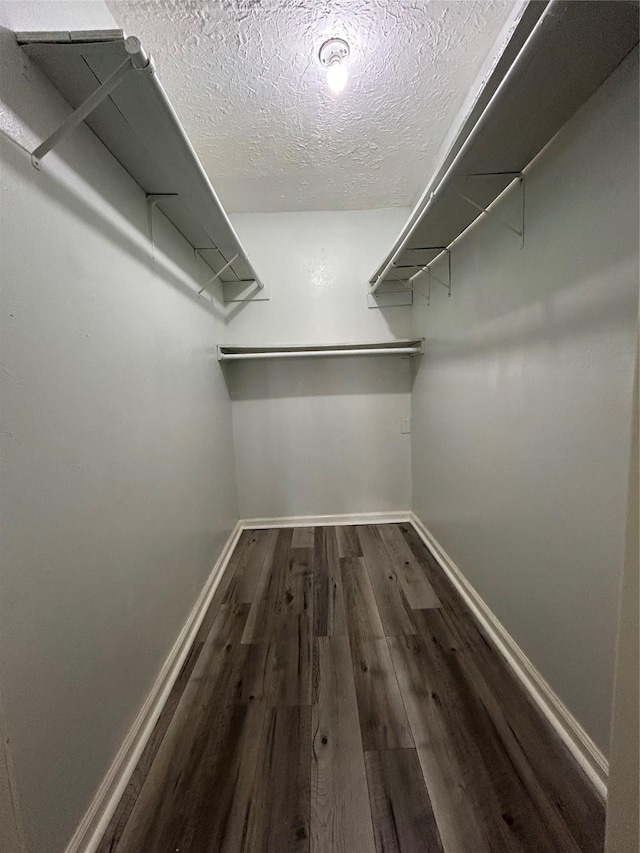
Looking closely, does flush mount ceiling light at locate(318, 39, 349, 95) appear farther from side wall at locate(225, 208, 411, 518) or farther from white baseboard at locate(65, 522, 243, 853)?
white baseboard at locate(65, 522, 243, 853)

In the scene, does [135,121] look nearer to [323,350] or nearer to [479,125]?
[479,125]

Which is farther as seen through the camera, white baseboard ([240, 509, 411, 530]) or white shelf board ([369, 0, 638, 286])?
white baseboard ([240, 509, 411, 530])

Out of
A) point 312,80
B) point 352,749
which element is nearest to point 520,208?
point 312,80

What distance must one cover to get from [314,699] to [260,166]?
2979mm

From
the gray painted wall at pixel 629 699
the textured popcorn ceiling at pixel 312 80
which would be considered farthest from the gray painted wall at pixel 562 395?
the textured popcorn ceiling at pixel 312 80

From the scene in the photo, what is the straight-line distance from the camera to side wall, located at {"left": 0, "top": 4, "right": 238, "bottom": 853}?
767 mm

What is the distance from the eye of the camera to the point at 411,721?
127cm

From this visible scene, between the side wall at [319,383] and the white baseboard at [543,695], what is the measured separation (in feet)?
4.22

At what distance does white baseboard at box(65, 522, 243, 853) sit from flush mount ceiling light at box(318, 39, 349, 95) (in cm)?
273

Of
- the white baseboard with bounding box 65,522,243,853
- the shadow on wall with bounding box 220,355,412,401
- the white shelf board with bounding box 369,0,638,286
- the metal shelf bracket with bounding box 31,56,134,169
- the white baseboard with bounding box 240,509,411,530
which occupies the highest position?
the white shelf board with bounding box 369,0,638,286

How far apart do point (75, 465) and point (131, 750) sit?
3.29ft

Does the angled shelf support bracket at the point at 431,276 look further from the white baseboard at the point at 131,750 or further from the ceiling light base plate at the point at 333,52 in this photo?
the white baseboard at the point at 131,750

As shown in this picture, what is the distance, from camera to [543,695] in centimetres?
129

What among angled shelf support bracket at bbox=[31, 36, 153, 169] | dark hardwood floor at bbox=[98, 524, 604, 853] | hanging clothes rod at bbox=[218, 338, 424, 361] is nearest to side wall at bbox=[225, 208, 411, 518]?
hanging clothes rod at bbox=[218, 338, 424, 361]
